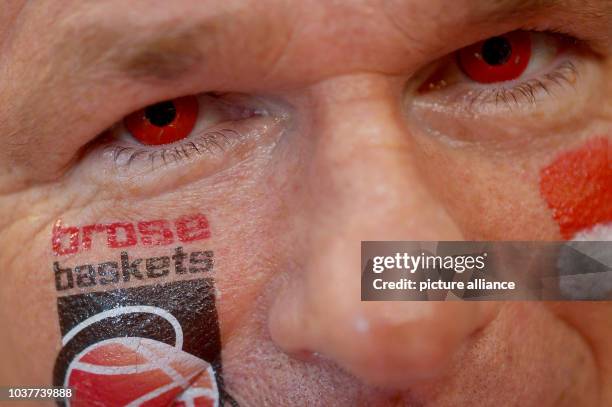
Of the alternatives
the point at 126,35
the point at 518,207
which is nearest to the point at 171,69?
the point at 126,35

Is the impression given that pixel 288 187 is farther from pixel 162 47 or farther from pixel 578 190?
pixel 578 190

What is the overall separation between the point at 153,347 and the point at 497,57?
0.60 m

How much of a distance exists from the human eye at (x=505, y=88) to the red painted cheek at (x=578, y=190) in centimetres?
6

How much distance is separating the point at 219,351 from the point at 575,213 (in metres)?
0.52

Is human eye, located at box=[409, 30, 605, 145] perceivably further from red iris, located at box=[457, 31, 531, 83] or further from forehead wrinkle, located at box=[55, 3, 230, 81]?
forehead wrinkle, located at box=[55, 3, 230, 81]

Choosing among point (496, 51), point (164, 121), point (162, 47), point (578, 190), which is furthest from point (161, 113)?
point (578, 190)

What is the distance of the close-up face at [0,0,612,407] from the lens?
894mm

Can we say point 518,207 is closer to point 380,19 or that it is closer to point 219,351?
point 380,19

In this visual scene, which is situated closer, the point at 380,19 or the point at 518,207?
the point at 380,19

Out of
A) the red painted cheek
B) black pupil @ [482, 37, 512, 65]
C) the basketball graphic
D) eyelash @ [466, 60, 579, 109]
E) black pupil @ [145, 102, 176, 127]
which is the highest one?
black pupil @ [482, 37, 512, 65]

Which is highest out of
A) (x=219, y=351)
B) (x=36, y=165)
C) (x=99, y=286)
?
(x=36, y=165)

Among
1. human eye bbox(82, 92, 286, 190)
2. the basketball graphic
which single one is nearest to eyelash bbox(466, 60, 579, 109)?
human eye bbox(82, 92, 286, 190)

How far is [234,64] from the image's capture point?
0.92m

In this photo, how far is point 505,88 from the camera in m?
1.03
